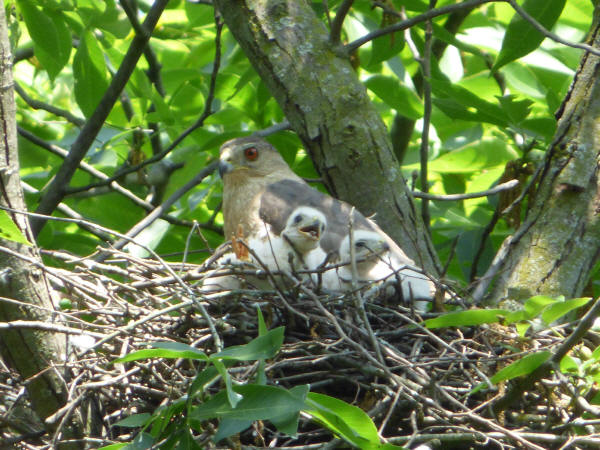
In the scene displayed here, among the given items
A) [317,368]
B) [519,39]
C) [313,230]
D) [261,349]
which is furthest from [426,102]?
[261,349]

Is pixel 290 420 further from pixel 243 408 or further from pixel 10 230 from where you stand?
pixel 10 230

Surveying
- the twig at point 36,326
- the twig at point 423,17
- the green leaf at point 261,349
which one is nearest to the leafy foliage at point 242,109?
the twig at point 423,17

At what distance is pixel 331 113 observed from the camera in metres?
4.33

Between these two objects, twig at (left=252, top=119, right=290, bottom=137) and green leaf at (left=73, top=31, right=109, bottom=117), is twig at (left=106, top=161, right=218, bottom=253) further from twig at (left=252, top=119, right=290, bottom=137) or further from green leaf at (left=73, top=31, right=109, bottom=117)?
green leaf at (left=73, top=31, right=109, bottom=117)

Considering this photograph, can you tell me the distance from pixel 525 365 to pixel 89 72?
3213mm

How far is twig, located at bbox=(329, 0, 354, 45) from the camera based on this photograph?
4308 mm

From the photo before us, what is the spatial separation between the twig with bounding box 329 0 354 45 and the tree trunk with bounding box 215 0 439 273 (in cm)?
3

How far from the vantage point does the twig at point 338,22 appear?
431 cm

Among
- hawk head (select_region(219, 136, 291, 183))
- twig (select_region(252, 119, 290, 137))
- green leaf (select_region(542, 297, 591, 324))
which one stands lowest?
green leaf (select_region(542, 297, 591, 324))

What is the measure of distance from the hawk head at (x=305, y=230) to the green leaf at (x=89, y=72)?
64.9 inches

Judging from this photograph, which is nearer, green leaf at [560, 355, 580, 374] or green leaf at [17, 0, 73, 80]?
green leaf at [560, 355, 580, 374]

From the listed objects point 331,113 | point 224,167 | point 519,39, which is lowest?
point 224,167

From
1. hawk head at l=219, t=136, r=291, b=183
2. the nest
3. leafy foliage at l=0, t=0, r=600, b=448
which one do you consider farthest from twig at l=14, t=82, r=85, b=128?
the nest

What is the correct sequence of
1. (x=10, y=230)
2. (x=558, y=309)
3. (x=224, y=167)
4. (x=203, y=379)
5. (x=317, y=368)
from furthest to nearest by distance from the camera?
(x=224, y=167)
(x=317, y=368)
(x=10, y=230)
(x=558, y=309)
(x=203, y=379)
